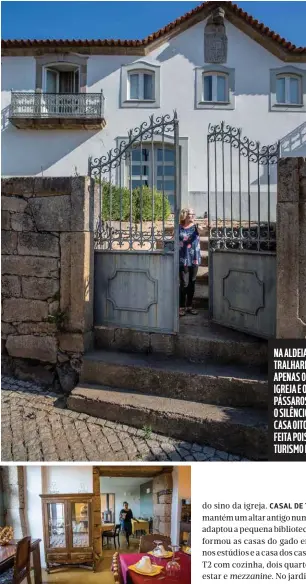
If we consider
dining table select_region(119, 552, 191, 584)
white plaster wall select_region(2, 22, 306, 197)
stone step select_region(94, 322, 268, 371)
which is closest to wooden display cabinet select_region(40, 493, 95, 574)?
dining table select_region(119, 552, 191, 584)

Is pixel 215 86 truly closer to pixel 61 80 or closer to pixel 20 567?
pixel 61 80

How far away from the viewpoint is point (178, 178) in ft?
10.4

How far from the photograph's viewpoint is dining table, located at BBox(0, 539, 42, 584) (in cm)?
204

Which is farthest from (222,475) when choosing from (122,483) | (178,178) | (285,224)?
(178,178)

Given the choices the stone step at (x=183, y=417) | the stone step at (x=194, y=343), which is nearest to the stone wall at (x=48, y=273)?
the stone step at (x=194, y=343)

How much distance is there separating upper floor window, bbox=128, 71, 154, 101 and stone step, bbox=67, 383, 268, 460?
2.25 metres

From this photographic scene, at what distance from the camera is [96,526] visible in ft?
7.06

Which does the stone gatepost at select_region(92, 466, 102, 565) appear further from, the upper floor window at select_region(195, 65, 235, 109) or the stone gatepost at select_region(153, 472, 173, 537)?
the upper floor window at select_region(195, 65, 235, 109)

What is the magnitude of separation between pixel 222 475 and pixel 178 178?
1.90 m

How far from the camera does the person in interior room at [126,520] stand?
207 centimetres

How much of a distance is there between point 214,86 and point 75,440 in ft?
9.76

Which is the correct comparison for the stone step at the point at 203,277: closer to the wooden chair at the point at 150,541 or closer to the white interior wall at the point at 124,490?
the white interior wall at the point at 124,490

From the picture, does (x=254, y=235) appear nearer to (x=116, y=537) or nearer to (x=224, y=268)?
(x=224, y=268)

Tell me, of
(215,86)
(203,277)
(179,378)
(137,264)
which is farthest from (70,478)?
(215,86)
